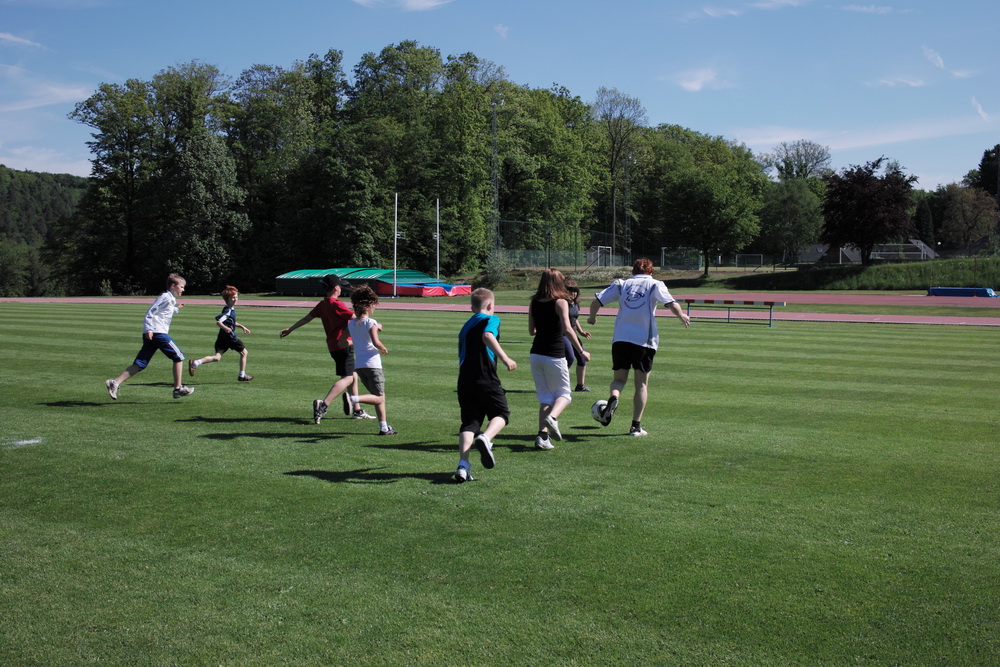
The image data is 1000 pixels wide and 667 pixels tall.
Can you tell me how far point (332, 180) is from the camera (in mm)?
66375

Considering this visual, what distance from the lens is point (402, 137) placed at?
69.0m

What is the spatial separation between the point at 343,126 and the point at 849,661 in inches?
2778

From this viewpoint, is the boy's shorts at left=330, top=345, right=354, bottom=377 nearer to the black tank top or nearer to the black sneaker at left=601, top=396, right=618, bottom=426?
the black tank top

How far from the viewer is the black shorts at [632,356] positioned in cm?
888

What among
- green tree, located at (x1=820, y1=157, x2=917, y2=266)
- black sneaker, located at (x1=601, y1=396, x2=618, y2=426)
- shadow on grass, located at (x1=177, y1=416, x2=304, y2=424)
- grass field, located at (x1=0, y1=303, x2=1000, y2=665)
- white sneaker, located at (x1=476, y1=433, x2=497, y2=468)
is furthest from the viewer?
green tree, located at (x1=820, y1=157, x2=917, y2=266)

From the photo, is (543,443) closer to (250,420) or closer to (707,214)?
(250,420)

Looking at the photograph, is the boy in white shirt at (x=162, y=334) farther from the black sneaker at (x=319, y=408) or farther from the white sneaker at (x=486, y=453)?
the white sneaker at (x=486, y=453)

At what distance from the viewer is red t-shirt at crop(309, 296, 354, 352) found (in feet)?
33.3

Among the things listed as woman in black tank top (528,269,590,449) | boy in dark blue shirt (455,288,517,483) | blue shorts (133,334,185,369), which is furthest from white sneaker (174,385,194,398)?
boy in dark blue shirt (455,288,517,483)

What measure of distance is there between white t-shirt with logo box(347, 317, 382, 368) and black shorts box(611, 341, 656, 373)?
8.75 ft

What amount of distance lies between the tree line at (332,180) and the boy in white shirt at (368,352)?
5126 centimetres

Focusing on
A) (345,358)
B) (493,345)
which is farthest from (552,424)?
(345,358)

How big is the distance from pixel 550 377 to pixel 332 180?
61120 millimetres

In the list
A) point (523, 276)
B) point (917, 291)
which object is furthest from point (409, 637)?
point (523, 276)
